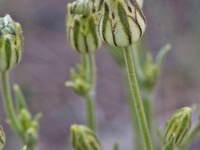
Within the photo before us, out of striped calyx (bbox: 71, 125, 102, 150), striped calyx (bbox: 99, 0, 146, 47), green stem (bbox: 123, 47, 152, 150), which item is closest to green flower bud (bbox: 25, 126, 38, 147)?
striped calyx (bbox: 71, 125, 102, 150)

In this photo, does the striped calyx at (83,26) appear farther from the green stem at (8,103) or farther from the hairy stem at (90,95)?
the green stem at (8,103)

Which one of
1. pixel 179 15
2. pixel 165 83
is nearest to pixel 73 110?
pixel 165 83

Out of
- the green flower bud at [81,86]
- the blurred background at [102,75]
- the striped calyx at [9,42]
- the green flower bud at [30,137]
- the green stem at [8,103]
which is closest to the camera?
the striped calyx at [9,42]

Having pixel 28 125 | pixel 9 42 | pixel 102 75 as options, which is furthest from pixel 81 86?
pixel 102 75

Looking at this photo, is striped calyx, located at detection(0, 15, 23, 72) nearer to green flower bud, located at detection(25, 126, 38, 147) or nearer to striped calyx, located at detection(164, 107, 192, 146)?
green flower bud, located at detection(25, 126, 38, 147)

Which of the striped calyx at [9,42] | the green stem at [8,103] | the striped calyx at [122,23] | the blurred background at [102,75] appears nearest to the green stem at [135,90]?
the striped calyx at [122,23]

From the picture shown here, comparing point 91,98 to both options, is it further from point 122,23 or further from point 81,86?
point 122,23
